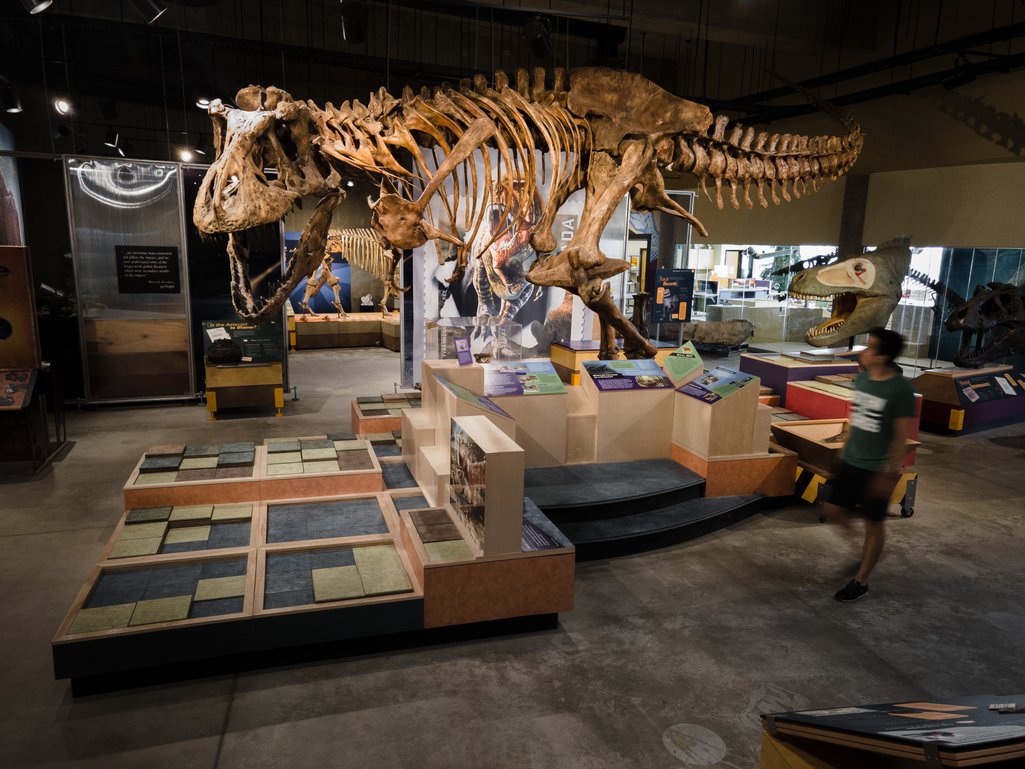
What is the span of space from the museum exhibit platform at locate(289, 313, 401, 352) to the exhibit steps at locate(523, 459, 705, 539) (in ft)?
32.6

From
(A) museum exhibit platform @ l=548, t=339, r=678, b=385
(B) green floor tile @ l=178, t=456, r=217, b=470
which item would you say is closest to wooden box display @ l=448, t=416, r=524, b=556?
(B) green floor tile @ l=178, t=456, r=217, b=470

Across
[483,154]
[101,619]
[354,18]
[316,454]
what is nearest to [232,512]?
[316,454]

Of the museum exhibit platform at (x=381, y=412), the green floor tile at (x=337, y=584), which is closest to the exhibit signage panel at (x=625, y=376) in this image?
the museum exhibit platform at (x=381, y=412)

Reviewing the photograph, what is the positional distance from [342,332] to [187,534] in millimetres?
11763

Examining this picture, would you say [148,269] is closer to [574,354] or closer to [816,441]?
[574,354]

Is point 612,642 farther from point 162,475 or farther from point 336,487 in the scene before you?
point 162,475

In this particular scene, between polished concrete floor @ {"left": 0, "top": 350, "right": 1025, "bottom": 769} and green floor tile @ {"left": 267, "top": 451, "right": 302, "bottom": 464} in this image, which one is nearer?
polished concrete floor @ {"left": 0, "top": 350, "right": 1025, "bottom": 769}

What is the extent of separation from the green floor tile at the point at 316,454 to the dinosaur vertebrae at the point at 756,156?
427cm

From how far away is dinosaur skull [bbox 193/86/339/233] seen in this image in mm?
4832

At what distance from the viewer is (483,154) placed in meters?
6.19

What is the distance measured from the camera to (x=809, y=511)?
659 centimetres

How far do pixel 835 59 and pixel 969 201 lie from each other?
416 cm

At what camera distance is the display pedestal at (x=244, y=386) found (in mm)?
9227

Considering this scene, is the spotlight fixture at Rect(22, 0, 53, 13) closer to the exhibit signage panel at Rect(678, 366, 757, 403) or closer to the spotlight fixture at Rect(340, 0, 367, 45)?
the spotlight fixture at Rect(340, 0, 367, 45)
